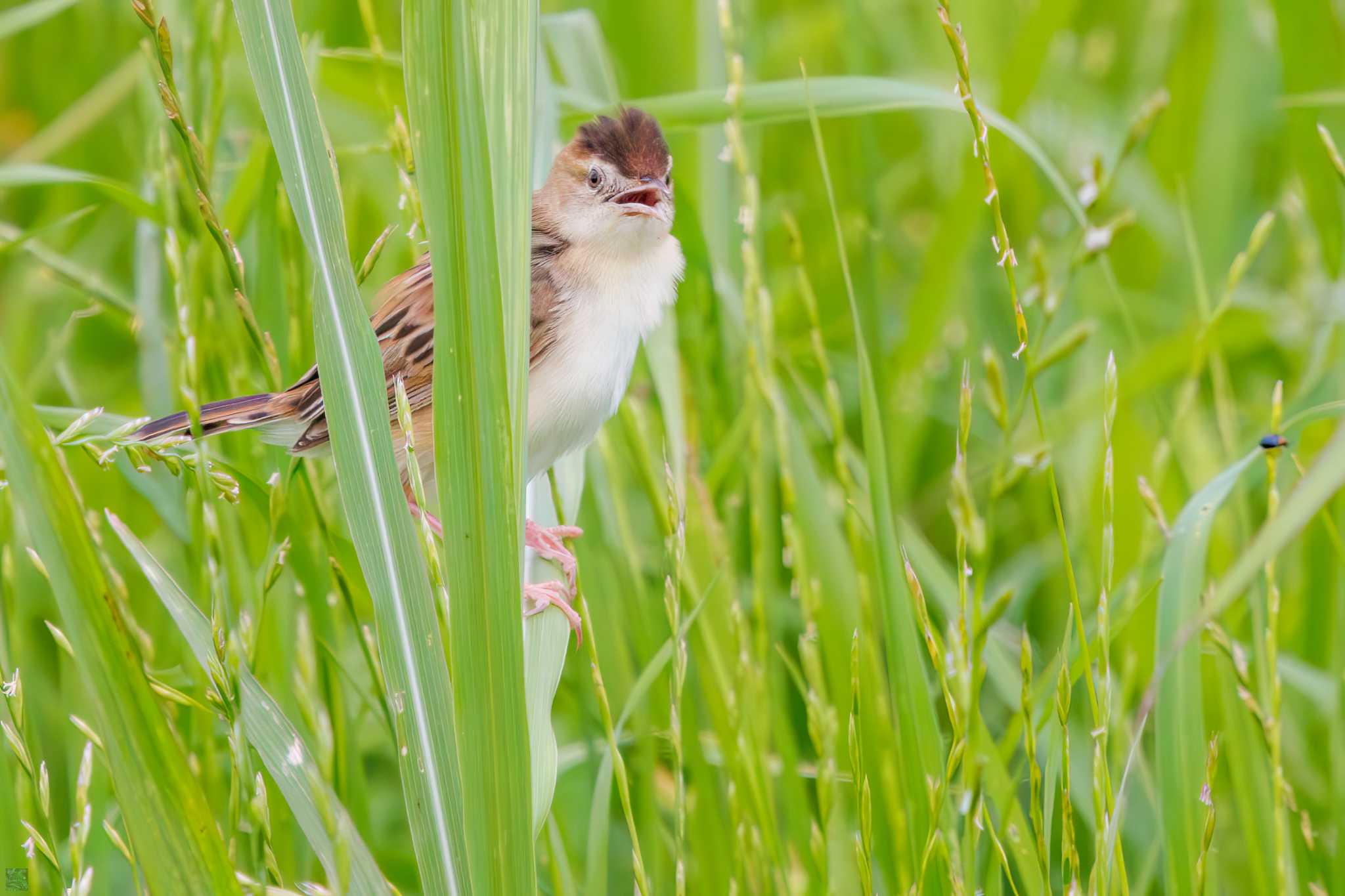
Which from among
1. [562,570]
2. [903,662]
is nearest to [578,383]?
[562,570]

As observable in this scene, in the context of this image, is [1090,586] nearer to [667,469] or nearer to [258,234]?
[667,469]

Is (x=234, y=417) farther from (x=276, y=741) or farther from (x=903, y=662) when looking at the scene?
(x=903, y=662)

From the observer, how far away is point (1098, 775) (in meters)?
1.18

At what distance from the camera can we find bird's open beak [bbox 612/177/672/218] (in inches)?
86.2

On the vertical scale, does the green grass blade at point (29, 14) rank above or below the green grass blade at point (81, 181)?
above

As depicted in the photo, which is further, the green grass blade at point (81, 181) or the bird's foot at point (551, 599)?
the green grass blade at point (81, 181)

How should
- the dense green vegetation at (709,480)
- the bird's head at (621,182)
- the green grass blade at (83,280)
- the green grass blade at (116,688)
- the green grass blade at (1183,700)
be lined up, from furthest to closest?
the bird's head at (621,182) < the green grass blade at (83,280) < the green grass blade at (1183,700) < the dense green vegetation at (709,480) < the green grass blade at (116,688)

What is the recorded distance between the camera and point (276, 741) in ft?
4.07

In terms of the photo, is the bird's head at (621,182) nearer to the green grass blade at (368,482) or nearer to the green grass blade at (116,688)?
the green grass blade at (368,482)

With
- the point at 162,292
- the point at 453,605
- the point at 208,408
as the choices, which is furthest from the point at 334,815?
the point at 162,292

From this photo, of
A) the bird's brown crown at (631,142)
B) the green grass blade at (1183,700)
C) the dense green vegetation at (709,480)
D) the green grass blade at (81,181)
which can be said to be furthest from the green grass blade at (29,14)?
the green grass blade at (1183,700)

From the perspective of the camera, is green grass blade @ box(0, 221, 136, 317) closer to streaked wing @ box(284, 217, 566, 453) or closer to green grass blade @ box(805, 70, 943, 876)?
streaked wing @ box(284, 217, 566, 453)

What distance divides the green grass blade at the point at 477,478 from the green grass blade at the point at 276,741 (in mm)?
163

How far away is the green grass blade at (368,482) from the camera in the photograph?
3.71 feet
